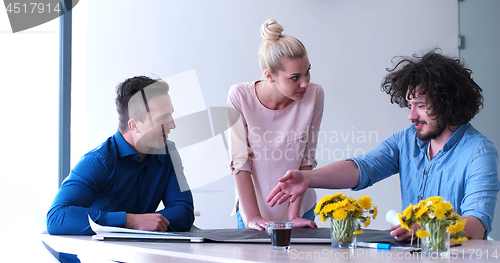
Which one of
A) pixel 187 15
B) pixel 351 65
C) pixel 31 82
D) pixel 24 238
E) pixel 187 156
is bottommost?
pixel 24 238

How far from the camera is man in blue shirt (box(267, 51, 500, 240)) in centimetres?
149

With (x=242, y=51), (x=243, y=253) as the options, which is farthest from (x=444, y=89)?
(x=242, y=51)

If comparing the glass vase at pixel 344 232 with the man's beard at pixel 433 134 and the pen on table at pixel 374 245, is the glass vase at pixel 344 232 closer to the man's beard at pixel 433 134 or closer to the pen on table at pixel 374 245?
the pen on table at pixel 374 245

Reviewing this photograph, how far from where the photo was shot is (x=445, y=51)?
3.86 meters

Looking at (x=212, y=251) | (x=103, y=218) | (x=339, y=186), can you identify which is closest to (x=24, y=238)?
(x=103, y=218)

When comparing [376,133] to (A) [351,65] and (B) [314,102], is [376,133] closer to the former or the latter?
(A) [351,65]

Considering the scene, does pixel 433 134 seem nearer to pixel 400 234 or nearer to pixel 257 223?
pixel 400 234

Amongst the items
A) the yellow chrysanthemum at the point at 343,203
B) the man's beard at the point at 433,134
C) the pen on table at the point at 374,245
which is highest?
the man's beard at the point at 433,134

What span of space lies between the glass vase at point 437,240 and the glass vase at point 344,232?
0.20 m

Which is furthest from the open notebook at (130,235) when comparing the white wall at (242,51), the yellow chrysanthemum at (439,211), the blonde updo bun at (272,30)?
the white wall at (242,51)

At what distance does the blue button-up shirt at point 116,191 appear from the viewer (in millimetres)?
1531

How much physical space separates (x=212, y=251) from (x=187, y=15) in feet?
8.37

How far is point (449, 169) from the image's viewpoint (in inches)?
63.4

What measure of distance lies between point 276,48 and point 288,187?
0.75 m
